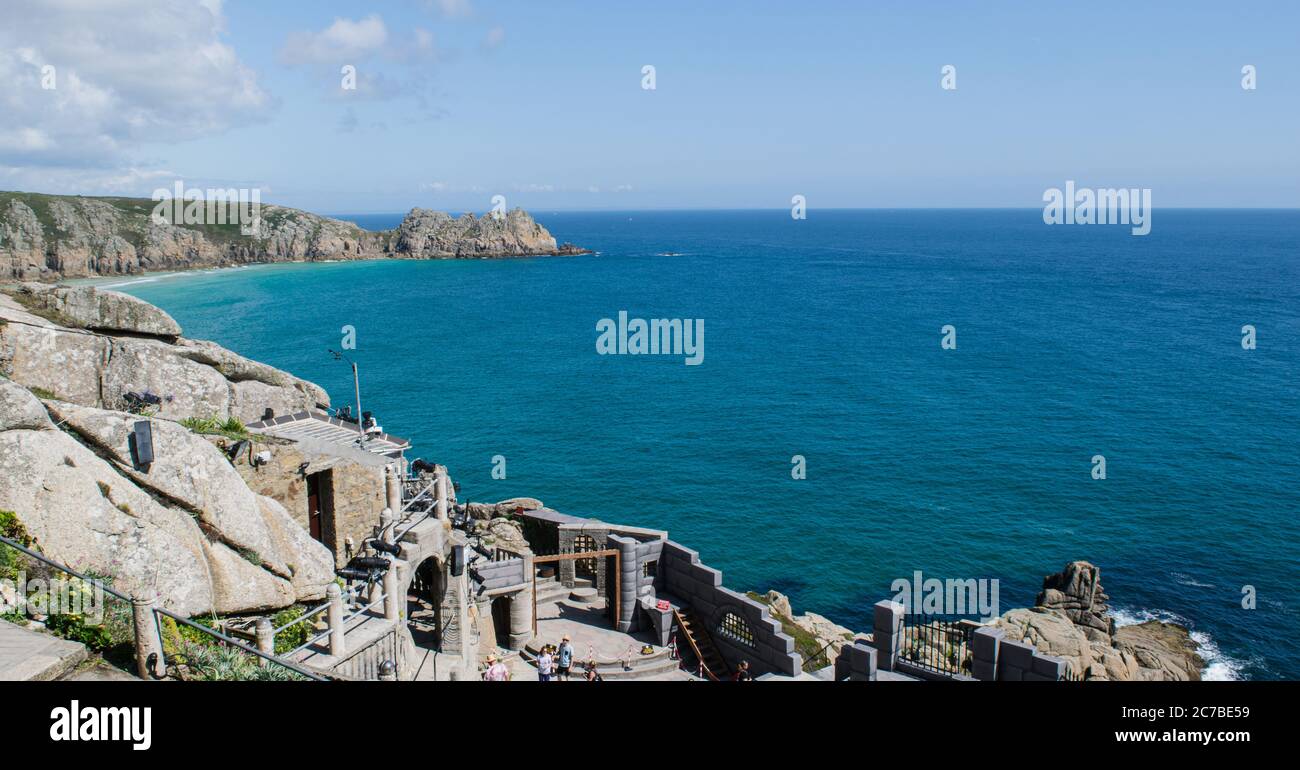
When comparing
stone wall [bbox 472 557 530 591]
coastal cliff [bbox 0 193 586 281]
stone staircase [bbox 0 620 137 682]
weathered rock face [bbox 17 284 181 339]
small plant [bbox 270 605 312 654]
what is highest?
coastal cliff [bbox 0 193 586 281]

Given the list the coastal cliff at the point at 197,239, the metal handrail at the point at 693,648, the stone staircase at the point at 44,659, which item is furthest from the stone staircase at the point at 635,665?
the coastal cliff at the point at 197,239

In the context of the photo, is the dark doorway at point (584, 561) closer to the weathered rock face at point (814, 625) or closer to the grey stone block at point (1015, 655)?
the weathered rock face at point (814, 625)

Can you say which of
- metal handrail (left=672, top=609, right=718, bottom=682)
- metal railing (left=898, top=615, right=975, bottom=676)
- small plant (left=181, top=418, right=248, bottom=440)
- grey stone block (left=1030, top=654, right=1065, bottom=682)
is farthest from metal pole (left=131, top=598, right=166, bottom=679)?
grey stone block (left=1030, top=654, right=1065, bottom=682)

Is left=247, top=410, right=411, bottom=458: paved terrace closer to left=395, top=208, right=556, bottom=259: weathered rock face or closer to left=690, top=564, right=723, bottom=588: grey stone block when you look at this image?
left=690, top=564, right=723, bottom=588: grey stone block

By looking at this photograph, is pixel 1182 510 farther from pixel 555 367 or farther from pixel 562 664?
pixel 555 367

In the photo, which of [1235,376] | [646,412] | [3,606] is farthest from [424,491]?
[1235,376]

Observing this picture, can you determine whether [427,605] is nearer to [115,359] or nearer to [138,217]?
[115,359]
